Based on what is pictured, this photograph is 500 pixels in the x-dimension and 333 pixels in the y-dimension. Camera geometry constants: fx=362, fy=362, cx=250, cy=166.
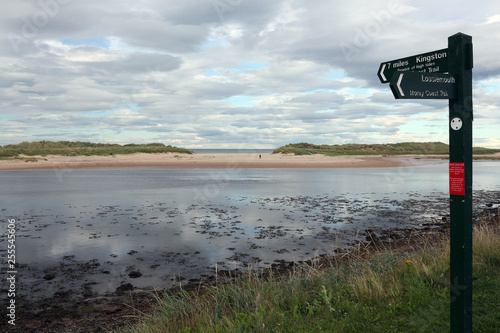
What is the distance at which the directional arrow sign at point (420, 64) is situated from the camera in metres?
4.32

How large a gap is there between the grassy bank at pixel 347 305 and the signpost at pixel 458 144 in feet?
2.08

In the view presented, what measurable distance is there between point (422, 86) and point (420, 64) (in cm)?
77

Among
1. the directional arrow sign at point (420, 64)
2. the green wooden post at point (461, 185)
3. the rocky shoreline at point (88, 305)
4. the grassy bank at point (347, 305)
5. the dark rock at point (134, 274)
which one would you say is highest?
the directional arrow sign at point (420, 64)

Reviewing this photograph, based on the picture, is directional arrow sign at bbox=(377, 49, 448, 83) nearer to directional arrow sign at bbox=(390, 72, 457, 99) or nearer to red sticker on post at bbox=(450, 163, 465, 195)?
directional arrow sign at bbox=(390, 72, 457, 99)

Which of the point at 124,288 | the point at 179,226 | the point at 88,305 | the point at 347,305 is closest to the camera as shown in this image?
the point at 347,305

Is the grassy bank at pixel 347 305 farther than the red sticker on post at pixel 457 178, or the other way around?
the grassy bank at pixel 347 305

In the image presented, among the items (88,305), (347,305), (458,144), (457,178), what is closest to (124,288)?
(88,305)

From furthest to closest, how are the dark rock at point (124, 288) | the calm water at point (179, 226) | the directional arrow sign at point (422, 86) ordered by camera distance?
the calm water at point (179, 226), the dark rock at point (124, 288), the directional arrow sign at point (422, 86)

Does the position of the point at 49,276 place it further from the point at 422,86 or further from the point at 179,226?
the point at 422,86

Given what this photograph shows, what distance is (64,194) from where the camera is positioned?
20.7 m

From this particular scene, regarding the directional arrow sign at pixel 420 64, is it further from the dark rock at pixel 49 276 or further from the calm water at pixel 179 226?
the dark rock at pixel 49 276

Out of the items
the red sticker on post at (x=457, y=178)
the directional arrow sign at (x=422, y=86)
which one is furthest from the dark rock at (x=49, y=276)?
the red sticker on post at (x=457, y=178)

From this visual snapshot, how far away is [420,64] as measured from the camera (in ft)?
15.0

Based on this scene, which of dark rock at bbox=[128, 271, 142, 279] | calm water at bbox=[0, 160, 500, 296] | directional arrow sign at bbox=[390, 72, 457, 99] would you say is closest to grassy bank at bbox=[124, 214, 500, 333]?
dark rock at bbox=[128, 271, 142, 279]
